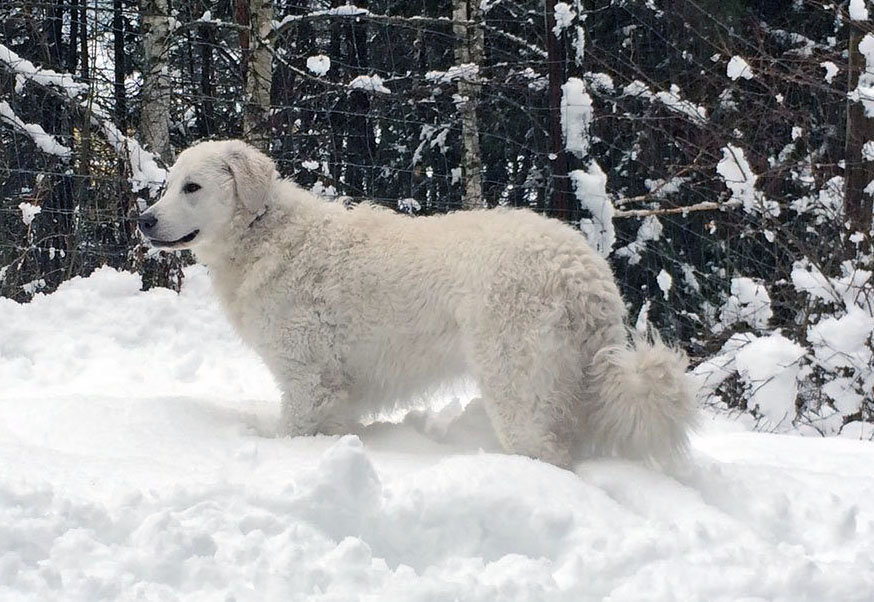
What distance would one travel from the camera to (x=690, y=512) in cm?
316

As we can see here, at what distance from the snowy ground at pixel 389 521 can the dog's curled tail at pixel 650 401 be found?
0.11 metres

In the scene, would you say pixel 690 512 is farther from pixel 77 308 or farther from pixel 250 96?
pixel 250 96

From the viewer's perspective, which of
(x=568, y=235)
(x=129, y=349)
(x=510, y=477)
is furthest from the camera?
(x=129, y=349)

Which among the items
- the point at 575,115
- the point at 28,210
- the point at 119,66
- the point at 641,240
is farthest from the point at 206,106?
the point at 641,240

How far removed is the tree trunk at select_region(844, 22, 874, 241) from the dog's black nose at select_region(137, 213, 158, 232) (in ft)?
15.5

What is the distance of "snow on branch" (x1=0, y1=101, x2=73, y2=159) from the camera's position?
7.84 metres

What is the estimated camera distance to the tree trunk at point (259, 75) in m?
9.17

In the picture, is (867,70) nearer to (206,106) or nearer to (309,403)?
(309,403)

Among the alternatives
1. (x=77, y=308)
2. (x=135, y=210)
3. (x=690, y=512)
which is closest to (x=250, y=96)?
(x=135, y=210)

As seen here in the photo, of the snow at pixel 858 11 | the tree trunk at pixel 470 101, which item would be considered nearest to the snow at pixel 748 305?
the snow at pixel 858 11

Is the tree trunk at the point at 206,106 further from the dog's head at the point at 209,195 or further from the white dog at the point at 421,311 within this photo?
the white dog at the point at 421,311

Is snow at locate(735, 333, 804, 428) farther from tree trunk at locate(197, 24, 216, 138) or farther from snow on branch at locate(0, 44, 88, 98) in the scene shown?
snow on branch at locate(0, 44, 88, 98)

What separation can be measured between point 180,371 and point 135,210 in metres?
2.48

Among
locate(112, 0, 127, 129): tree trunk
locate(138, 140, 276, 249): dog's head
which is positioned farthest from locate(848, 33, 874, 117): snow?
locate(112, 0, 127, 129): tree trunk
